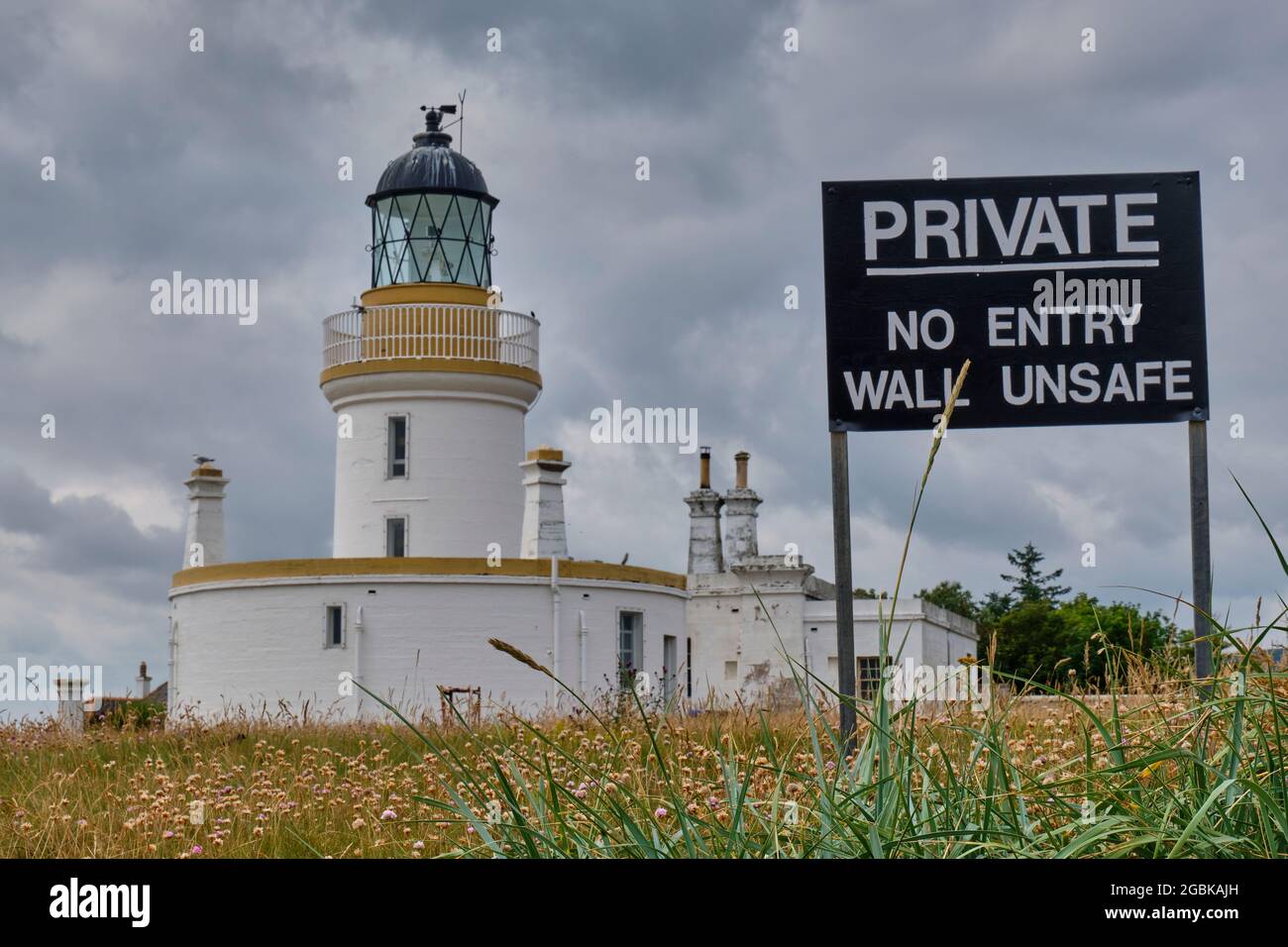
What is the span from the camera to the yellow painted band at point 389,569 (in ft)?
81.0

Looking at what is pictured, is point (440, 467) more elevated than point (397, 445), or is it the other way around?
point (397, 445)

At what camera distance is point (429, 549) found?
1015 inches

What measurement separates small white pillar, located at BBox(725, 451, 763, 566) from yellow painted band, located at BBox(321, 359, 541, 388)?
28.9 ft

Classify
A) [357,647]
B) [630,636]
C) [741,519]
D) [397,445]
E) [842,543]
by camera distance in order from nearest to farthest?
[842,543]
[357,647]
[397,445]
[630,636]
[741,519]

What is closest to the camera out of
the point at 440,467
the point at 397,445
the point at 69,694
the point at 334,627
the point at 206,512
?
the point at 69,694

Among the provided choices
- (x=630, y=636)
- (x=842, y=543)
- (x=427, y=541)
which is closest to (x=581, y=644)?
(x=630, y=636)

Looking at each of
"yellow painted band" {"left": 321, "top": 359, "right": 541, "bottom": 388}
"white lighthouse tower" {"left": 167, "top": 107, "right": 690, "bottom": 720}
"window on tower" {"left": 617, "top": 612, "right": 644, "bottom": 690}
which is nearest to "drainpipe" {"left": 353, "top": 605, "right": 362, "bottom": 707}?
"white lighthouse tower" {"left": 167, "top": 107, "right": 690, "bottom": 720}

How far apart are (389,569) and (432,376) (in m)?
3.97

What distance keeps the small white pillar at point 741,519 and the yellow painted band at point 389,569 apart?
800 cm

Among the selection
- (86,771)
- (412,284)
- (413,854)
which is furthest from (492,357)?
(413,854)

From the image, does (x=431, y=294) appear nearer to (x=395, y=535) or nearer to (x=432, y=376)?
(x=432, y=376)

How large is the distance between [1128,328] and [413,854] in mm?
4629

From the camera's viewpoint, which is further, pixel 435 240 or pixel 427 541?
pixel 435 240
